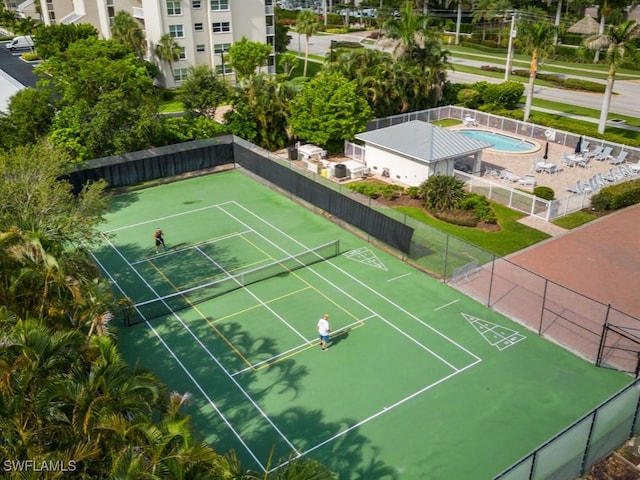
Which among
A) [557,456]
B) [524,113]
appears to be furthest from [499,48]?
[557,456]

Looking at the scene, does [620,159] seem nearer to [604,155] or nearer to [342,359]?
[604,155]

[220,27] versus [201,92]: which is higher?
[220,27]

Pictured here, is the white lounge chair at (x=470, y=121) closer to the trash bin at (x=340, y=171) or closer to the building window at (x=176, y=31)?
the trash bin at (x=340, y=171)

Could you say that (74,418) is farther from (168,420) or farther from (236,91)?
(236,91)

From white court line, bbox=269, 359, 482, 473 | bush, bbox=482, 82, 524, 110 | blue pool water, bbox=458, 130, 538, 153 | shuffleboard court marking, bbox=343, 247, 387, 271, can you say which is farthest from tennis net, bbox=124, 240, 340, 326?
bush, bbox=482, 82, 524, 110

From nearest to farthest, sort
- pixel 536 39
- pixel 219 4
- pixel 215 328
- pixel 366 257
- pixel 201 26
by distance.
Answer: pixel 215 328
pixel 366 257
pixel 536 39
pixel 219 4
pixel 201 26

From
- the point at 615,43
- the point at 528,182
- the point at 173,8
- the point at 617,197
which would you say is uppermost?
the point at 173,8

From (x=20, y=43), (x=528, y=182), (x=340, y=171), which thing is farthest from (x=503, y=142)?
(x=20, y=43)

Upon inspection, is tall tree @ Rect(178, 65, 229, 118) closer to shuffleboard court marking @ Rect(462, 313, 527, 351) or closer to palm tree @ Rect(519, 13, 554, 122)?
palm tree @ Rect(519, 13, 554, 122)

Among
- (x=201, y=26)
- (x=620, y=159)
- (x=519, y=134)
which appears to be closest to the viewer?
(x=620, y=159)
